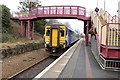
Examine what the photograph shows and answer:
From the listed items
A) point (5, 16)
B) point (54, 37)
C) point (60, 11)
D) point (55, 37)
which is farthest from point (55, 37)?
point (5, 16)

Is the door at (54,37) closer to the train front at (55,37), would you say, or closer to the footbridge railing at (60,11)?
the train front at (55,37)

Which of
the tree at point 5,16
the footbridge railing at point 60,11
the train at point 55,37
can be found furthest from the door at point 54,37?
Result: the tree at point 5,16

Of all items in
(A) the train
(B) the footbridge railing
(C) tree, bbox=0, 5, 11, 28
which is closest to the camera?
(A) the train

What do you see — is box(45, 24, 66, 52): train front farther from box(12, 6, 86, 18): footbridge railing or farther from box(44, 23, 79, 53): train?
box(12, 6, 86, 18): footbridge railing

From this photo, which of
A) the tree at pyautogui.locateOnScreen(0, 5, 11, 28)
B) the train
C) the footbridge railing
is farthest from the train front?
the tree at pyautogui.locateOnScreen(0, 5, 11, 28)

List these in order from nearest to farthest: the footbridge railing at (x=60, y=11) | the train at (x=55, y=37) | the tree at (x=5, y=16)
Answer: the train at (x=55, y=37) < the footbridge railing at (x=60, y=11) < the tree at (x=5, y=16)

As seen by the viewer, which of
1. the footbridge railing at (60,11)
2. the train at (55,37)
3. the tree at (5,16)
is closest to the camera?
the train at (55,37)

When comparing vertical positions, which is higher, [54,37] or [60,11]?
[60,11]

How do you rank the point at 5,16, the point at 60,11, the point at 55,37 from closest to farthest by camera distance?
the point at 55,37
the point at 60,11
the point at 5,16

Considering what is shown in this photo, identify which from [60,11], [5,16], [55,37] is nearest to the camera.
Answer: [55,37]

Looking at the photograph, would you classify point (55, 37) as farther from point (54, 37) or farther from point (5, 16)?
point (5, 16)

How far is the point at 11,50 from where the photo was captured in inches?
517

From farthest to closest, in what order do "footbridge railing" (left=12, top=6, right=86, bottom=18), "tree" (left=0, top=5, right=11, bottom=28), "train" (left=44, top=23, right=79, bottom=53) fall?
"tree" (left=0, top=5, right=11, bottom=28), "footbridge railing" (left=12, top=6, right=86, bottom=18), "train" (left=44, top=23, right=79, bottom=53)

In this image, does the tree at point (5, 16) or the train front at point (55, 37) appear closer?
the train front at point (55, 37)
